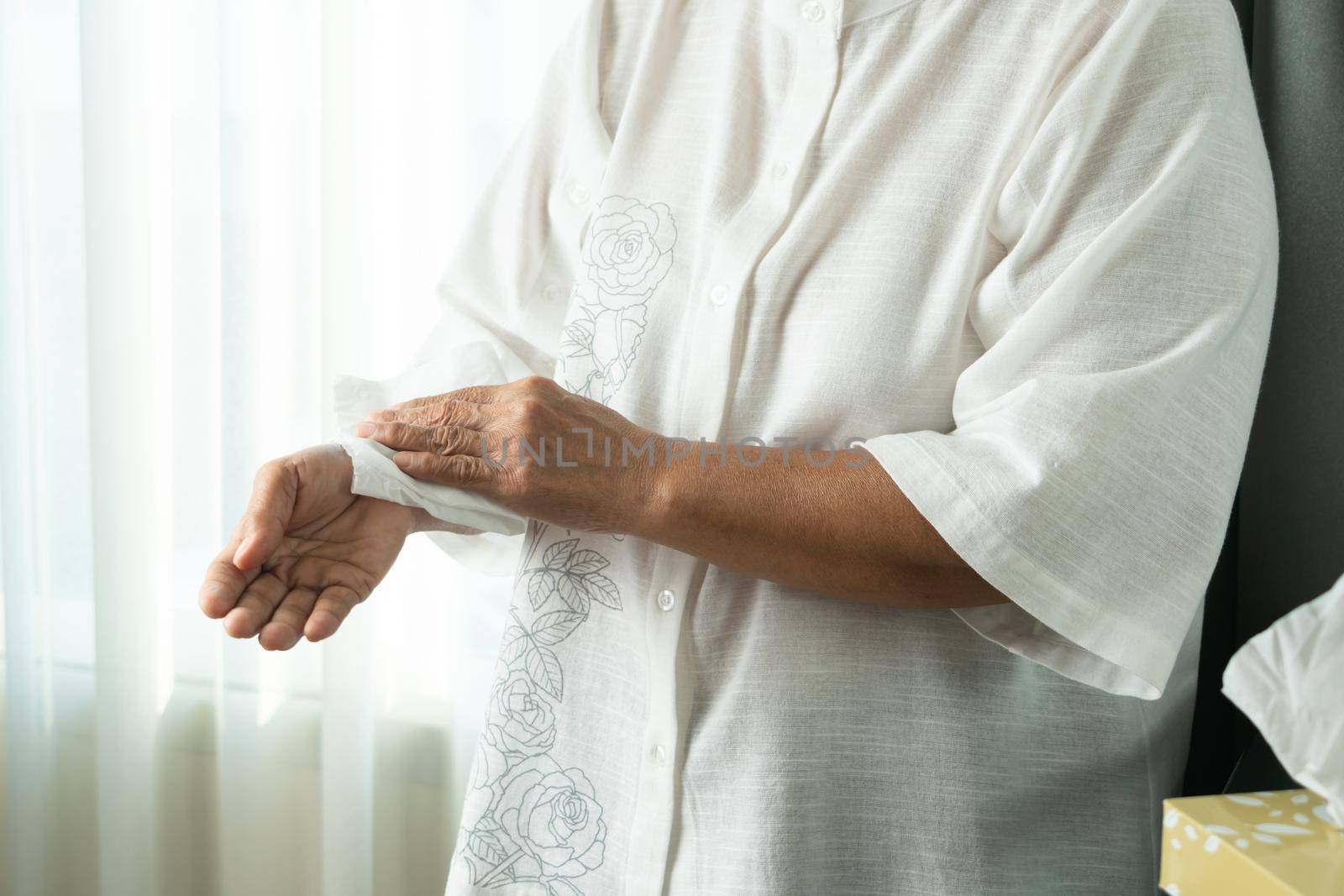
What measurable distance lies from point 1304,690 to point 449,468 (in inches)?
24.9

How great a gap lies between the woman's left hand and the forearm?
21 millimetres

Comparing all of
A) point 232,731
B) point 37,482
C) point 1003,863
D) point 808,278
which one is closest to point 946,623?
point 1003,863

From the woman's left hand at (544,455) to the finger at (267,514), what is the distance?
80 millimetres

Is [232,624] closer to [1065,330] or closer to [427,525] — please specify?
[427,525]

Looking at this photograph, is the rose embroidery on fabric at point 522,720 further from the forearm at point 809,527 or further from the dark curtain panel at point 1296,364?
the dark curtain panel at point 1296,364

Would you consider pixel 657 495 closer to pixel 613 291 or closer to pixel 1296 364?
pixel 613 291

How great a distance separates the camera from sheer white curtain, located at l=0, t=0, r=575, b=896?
1.47 metres

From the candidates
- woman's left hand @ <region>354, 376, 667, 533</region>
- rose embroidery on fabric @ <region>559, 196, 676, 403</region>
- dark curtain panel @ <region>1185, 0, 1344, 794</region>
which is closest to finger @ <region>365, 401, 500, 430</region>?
woman's left hand @ <region>354, 376, 667, 533</region>

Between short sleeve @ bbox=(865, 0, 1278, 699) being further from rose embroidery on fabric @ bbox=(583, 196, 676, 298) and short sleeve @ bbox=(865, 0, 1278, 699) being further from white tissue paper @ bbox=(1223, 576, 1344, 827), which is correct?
rose embroidery on fabric @ bbox=(583, 196, 676, 298)

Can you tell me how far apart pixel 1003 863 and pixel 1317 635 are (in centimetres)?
A: 31

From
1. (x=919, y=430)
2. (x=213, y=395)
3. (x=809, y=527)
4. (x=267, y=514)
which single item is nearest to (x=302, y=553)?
(x=267, y=514)

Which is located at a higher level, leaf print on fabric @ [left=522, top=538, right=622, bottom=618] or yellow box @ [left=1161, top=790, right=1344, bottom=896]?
leaf print on fabric @ [left=522, top=538, right=622, bottom=618]

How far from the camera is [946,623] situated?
0.83 metres

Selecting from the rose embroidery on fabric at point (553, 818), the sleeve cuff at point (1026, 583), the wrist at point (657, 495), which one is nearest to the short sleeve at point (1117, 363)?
the sleeve cuff at point (1026, 583)
